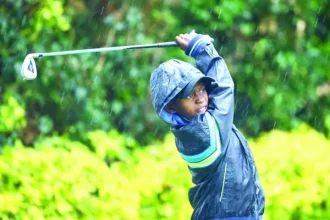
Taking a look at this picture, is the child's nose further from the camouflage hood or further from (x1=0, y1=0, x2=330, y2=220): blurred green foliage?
(x1=0, y1=0, x2=330, y2=220): blurred green foliage

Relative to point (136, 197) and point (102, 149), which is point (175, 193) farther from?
point (102, 149)

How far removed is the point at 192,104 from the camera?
169 inches

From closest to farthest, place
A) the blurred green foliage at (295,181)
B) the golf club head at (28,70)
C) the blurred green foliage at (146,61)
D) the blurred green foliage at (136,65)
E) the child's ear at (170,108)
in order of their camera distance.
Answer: the child's ear at (170,108)
the golf club head at (28,70)
the blurred green foliage at (295,181)
the blurred green foliage at (136,65)
the blurred green foliage at (146,61)

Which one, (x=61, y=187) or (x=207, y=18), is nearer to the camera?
(x=61, y=187)

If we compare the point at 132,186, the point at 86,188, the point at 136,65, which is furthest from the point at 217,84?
the point at 136,65

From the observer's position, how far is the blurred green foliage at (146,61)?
866 cm

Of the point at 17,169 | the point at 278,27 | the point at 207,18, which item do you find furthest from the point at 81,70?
the point at 17,169

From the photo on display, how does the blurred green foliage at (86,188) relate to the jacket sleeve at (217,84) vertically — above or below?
below

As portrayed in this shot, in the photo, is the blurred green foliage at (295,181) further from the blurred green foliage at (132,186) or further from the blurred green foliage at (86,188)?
the blurred green foliage at (86,188)

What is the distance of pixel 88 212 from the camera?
5.93 meters

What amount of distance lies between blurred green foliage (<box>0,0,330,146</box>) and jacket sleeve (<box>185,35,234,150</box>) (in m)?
4.15

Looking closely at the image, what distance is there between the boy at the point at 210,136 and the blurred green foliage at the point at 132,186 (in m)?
1.46

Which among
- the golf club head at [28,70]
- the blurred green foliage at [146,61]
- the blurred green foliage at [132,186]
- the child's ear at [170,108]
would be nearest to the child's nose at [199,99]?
the child's ear at [170,108]

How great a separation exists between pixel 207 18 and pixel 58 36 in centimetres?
141
